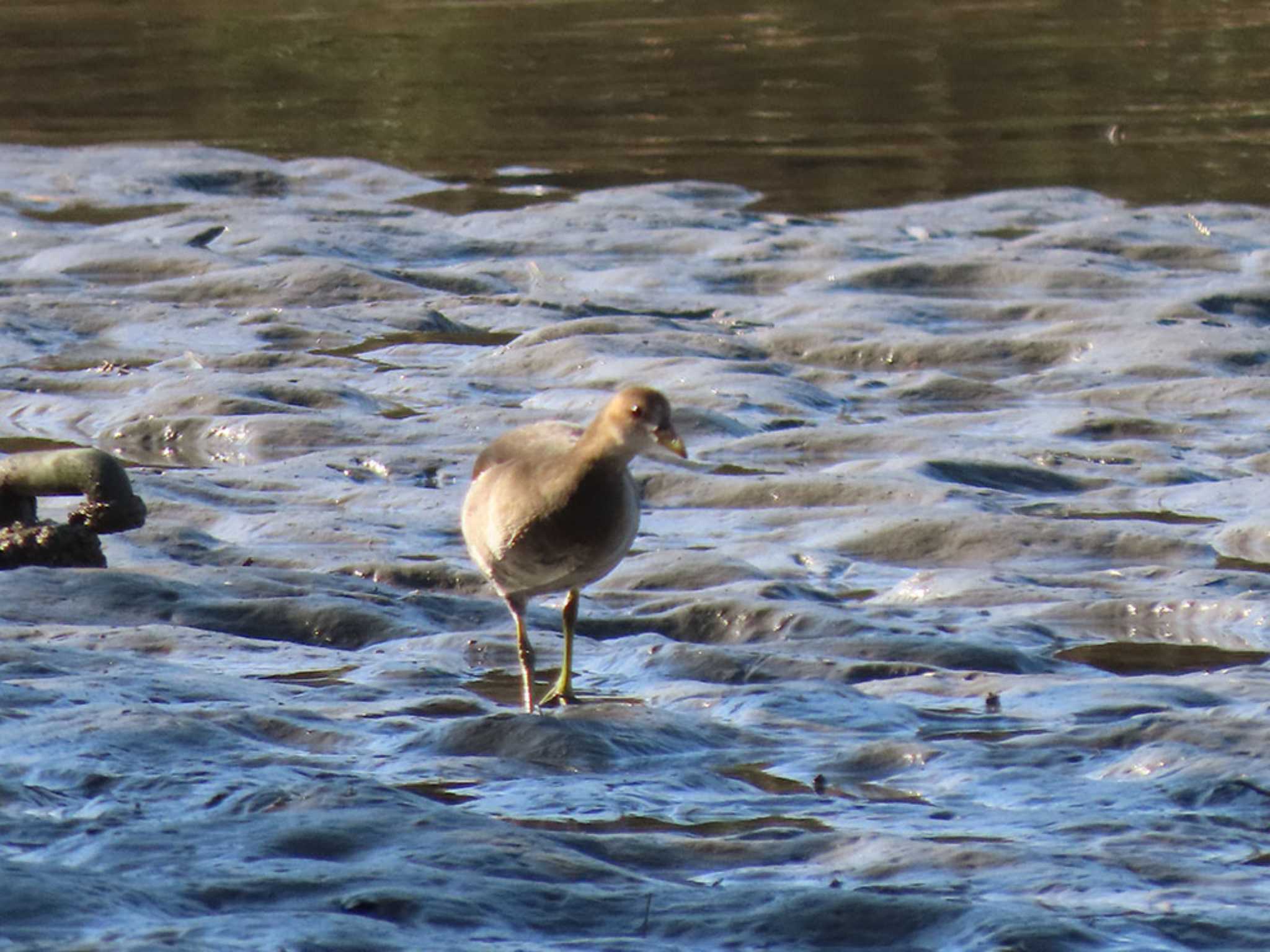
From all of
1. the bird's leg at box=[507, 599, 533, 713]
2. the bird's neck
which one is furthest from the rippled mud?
the bird's neck

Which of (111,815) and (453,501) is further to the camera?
(453,501)

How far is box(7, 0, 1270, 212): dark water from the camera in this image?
14.3 m

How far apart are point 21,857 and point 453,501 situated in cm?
348

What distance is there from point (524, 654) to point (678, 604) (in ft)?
2.82

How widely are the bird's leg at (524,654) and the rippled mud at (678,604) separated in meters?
0.13

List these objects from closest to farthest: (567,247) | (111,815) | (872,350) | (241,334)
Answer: (111,815) → (872,350) → (241,334) → (567,247)

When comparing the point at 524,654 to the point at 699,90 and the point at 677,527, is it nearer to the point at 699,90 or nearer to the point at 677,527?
the point at 677,527

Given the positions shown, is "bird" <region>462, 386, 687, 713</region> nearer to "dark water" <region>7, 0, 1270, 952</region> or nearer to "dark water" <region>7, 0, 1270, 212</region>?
"dark water" <region>7, 0, 1270, 952</region>

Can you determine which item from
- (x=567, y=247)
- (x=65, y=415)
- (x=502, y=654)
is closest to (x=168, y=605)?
(x=502, y=654)

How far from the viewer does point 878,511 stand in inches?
288

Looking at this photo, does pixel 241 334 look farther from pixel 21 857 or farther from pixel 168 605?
pixel 21 857

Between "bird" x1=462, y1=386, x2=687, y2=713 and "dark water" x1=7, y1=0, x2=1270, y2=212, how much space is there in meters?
7.65

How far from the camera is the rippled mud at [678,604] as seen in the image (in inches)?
163

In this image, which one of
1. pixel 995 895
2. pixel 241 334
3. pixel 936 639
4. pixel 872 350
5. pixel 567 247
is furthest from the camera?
pixel 567 247
